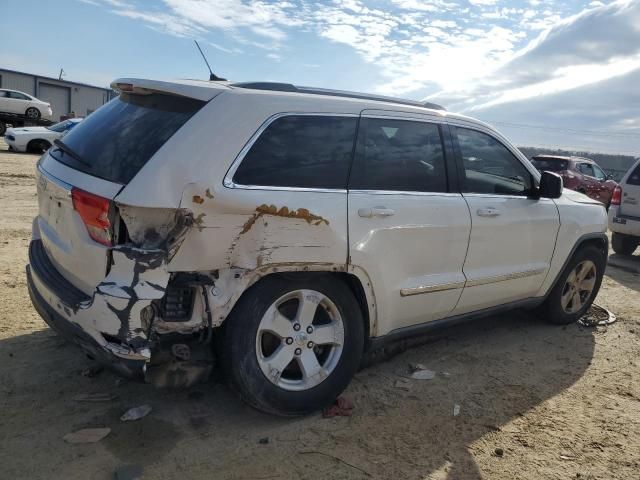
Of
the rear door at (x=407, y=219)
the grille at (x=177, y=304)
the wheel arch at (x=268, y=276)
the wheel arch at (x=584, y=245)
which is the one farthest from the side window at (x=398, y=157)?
the wheel arch at (x=584, y=245)

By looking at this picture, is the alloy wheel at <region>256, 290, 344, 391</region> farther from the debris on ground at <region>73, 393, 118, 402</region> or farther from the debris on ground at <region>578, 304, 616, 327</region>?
the debris on ground at <region>578, 304, 616, 327</region>

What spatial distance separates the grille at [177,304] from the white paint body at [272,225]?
0.05 metres

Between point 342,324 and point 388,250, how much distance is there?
53 centimetres

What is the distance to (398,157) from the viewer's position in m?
3.50

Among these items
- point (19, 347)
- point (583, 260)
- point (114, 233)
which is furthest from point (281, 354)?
point (583, 260)

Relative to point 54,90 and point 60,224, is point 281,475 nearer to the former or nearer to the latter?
point 60,224

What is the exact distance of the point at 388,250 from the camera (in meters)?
3.30

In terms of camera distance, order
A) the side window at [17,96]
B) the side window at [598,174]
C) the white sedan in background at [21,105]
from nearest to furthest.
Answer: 1. the side window at [598,174]
2. the white sedan in background at [21,105]
3. the side window at [17,96]

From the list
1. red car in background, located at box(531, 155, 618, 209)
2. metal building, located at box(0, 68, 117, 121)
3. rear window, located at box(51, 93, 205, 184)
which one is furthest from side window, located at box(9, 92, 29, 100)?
rear window, located at box(51, 93, 205, 184)

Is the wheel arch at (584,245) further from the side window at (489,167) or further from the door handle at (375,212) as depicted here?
the door handle at (375,212)

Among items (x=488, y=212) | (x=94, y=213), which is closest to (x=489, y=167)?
(x=488, y=212)

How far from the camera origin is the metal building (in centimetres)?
4012

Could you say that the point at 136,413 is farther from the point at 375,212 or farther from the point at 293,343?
the point at 375,212

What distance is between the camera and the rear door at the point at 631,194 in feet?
28.5
